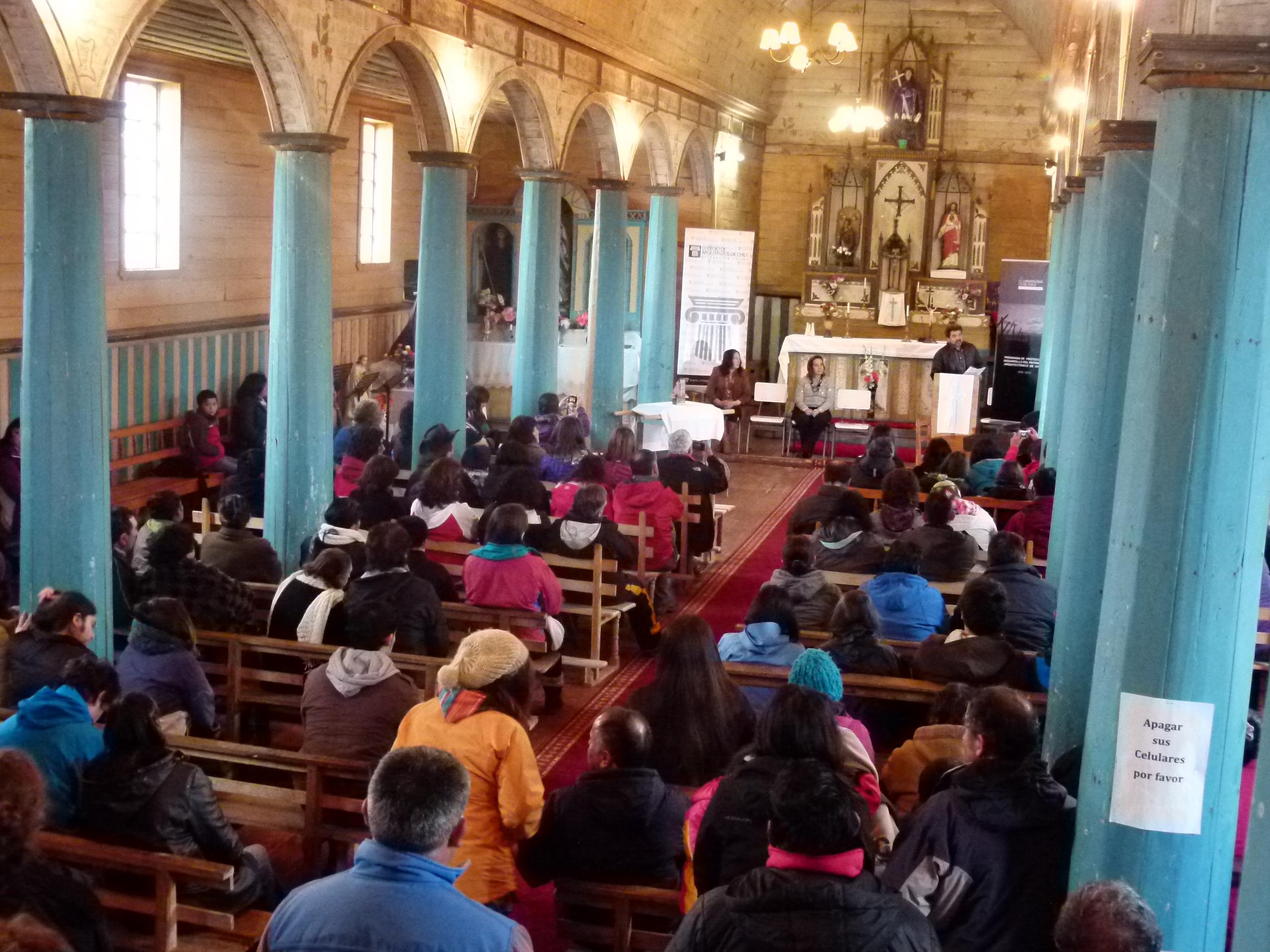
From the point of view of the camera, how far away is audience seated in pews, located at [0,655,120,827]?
4.18 metres

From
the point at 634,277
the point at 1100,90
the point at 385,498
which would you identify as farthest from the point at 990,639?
the point at 634,277

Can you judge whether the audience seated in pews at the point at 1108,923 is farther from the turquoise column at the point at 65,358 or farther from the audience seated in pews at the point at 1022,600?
the turquoise column at the point at 65,358

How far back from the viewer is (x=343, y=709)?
5.16 m

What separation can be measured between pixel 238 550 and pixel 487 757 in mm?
3622

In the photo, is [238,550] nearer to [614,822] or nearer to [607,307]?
[614,822]

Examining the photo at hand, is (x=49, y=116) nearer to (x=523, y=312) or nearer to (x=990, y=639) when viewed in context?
(x=990, y=639)

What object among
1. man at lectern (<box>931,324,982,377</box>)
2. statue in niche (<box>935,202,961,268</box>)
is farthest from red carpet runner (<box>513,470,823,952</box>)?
statue in niche (<box>935,202,961,268</box>)

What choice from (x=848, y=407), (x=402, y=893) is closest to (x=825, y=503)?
(x=402, y=893)

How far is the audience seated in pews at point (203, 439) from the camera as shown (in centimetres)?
1255

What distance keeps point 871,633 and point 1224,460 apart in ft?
7.91

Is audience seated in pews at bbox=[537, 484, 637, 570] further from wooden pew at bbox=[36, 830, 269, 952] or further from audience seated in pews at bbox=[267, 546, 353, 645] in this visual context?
wooden pew at bbox=[36, 830, 269, 952]

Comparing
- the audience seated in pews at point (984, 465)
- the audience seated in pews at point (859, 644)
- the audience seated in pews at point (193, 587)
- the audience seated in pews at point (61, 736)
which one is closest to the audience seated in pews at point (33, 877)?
the audience seated in pews at point (61, 736)

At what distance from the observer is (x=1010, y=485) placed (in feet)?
35.6

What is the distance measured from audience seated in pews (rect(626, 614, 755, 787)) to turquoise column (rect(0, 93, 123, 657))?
335 centimetres
